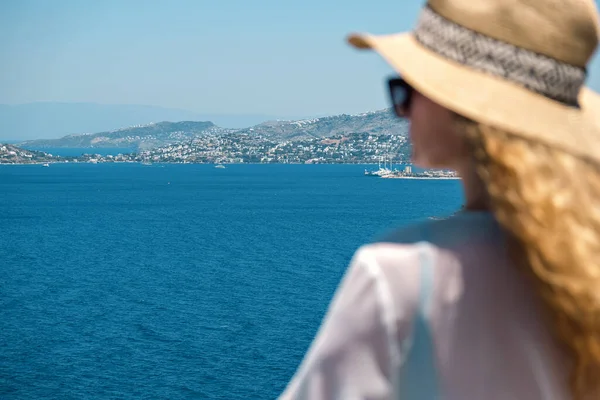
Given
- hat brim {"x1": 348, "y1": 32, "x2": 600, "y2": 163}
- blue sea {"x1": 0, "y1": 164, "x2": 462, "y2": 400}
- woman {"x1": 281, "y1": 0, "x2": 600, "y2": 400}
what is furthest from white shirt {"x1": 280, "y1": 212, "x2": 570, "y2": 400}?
blue sea {"x1": 0, "y1": 164, "x2": 462, "y2": 400}

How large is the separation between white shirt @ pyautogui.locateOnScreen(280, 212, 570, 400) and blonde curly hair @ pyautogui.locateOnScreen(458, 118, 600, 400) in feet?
0.15

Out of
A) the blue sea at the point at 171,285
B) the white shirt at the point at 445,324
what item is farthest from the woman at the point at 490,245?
the blue sea at the point at 171,285

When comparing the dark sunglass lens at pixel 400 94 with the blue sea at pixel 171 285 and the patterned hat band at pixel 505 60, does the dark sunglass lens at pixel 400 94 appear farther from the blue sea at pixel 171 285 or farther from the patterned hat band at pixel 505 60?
the blue sea at pixel 171 285

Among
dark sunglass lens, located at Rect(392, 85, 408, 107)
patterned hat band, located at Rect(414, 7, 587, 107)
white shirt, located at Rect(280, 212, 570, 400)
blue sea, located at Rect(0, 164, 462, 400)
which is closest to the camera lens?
→ white shirt, located at Rect(280, 212, 570, 400)

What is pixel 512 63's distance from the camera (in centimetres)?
116

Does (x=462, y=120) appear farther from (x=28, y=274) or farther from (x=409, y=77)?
(x=28, y=274)

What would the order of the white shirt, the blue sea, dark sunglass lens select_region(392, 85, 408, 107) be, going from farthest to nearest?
the blue sea < dark sunglass lens select_region(392, 85, 408, 107) < the white shirt

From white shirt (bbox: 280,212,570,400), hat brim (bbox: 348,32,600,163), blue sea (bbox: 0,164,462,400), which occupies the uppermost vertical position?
hat brim (bbox: 348,32,600,163)

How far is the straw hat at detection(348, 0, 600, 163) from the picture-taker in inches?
44.5

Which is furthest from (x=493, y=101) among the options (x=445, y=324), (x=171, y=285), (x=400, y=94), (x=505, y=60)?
(x=171, y=285)

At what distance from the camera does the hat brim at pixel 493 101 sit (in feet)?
3.67

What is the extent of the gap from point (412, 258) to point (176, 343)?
44.8 metres

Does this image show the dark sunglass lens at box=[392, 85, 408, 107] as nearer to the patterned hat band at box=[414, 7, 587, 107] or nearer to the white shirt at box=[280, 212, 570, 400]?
the patterned hat band at box=[414, 7, 587, 107]

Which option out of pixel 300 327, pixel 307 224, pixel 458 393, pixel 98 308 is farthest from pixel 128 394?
pixel 307 224
